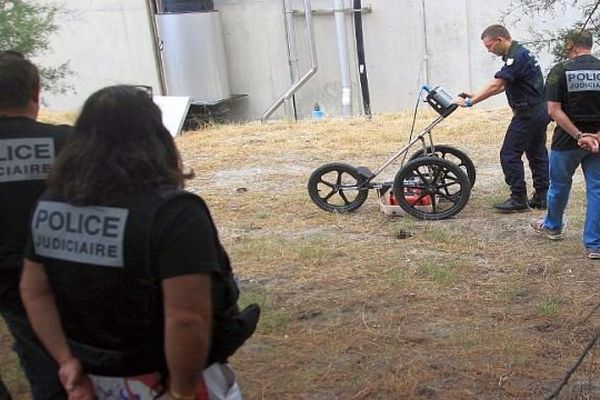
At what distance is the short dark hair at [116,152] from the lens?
1891 mm

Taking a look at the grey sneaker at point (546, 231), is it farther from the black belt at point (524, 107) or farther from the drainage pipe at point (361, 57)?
the drainage pipe at point (361, 57)

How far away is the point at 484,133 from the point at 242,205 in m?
4.04

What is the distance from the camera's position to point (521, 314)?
452cm

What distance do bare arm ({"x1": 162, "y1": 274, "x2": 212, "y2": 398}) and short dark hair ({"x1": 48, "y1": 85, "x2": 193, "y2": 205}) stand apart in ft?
0.88

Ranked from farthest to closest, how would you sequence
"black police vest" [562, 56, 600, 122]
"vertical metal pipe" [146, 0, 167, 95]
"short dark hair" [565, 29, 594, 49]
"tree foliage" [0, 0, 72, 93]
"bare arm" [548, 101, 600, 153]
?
"vertical metal pipe" [146, 0, 167, 95] < "bare arm" [548, 101, 600, 153] < "black police vest" [562, 56, 600, 122] < "tree foliage" [0, 0, 72, 93] < "short dark hair" [565, 29, 594, 49]

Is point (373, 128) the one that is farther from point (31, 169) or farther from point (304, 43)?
point (31, 169)

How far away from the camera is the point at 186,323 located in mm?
1850

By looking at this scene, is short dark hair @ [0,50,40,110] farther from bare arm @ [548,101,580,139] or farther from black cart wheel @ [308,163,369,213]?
black cart wheel @ [308,163,369,213]

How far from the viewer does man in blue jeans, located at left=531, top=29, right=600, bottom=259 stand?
16.1 ft

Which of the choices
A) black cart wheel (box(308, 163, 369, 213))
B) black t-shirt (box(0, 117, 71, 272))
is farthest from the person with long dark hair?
black cart wheel (box(308, 163, 369, 213))

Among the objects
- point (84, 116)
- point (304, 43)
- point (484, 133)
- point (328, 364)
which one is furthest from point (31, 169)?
point (304, 43)

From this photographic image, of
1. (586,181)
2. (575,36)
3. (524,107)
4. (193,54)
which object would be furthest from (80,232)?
(193,54)

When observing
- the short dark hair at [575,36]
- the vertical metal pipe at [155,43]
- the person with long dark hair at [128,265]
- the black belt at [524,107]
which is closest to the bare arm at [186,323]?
the person with long dark hair at [128,265]

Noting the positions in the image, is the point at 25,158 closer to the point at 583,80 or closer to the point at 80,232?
the point at 80,232
